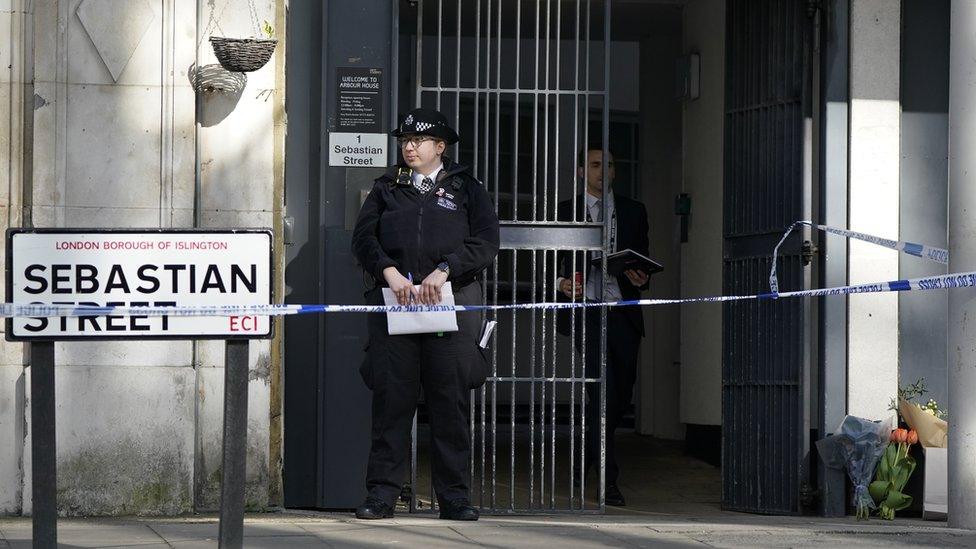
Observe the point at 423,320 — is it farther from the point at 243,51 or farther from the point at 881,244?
the point at 881,244

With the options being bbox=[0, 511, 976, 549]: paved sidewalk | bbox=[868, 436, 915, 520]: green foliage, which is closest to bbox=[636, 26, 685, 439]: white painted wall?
bbox=[868, 436, 915, 520]: green foliage

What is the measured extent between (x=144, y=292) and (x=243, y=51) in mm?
2346

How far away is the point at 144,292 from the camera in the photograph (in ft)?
15.8

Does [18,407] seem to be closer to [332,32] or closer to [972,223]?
[332,32]

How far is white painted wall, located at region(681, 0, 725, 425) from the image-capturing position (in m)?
10.4

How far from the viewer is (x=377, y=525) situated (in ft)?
22.2

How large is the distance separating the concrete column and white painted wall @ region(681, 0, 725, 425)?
135 inches

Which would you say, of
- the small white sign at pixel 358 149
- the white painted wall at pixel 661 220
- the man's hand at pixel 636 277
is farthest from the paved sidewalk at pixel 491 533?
the white painted wall at pixel 661 220

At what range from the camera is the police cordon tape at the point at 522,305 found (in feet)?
15.5

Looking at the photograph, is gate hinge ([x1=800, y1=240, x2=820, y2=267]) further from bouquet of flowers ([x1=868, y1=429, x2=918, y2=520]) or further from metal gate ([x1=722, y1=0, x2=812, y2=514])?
bouquet of flowers ([x1=868, y1=429, x2=918, y2=520])

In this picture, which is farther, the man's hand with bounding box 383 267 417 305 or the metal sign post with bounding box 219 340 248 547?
the man's hand with bounding box 383 267 417 305

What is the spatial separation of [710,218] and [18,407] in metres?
5.37

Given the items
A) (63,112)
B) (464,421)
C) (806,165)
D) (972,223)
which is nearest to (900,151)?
(806,165)

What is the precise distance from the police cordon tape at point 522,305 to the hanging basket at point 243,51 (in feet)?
4.21
